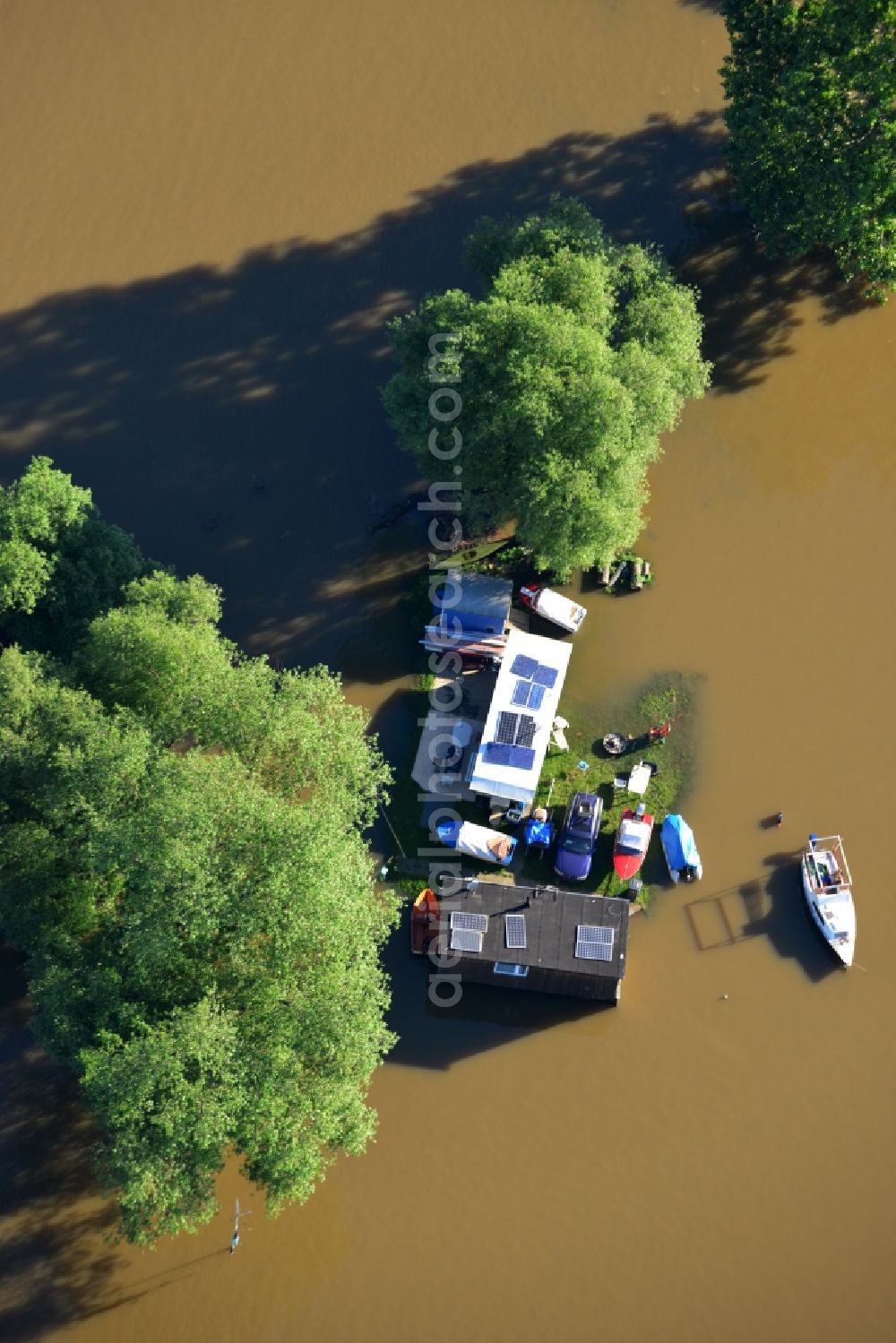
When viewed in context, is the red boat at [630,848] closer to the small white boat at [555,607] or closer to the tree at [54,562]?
the small white boat at [555,607]

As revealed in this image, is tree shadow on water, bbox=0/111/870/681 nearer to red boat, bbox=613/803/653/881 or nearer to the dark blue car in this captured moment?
the dark blue car

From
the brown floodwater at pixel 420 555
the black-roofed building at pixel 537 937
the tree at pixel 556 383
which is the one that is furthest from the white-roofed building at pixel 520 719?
the black-roofed building at pixel 537 937

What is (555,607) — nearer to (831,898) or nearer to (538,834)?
(538,834)

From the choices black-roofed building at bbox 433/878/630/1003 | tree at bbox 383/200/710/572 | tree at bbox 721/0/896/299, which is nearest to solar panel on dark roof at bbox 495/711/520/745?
black-roofed building at bbox 433/878/630/1003

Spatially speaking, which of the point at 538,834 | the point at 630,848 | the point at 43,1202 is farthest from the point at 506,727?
the point at 43,1202

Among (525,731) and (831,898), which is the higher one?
(525,731)

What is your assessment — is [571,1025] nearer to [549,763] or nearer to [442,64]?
[549,763]
